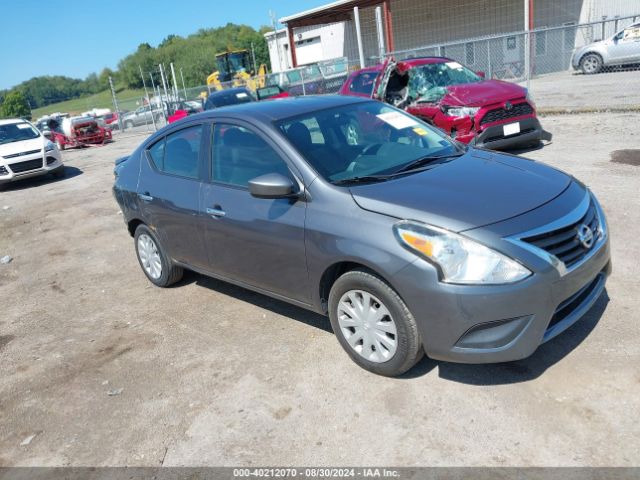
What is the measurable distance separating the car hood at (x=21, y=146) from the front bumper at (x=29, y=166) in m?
0.18

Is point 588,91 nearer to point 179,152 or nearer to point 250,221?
point 179,152

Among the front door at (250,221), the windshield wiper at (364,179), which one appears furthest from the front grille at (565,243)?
the front door at (250,221)

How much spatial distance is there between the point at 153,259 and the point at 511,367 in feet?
11.7

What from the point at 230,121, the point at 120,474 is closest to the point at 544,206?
the point at 230,121

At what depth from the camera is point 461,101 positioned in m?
8.63

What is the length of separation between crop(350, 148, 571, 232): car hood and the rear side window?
5.58 ft

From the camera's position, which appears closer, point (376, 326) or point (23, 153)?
point (376, 326)

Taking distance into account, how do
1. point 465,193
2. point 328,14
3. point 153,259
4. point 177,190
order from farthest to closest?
point 328,14 → point 153,259 → point 177,190 → point 465,193

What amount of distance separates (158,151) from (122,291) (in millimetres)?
1605

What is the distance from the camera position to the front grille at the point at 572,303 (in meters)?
3.09

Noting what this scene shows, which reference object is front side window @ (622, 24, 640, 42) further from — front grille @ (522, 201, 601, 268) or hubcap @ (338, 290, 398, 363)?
hubcap @ (338, 290, 398, 363)

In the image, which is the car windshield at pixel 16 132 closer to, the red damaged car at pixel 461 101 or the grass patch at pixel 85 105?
the red damaged car at pixel 461 101

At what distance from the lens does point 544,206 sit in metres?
3.17

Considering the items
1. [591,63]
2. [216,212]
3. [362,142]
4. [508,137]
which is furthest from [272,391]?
[591,63]
